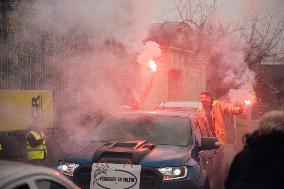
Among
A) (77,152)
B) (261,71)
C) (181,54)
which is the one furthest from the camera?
(261,71)

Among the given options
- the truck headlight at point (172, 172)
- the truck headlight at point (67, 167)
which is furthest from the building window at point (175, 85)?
the truck headlight at point (172, 172)

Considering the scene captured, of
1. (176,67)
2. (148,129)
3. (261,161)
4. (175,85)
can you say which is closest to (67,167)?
(148,129)

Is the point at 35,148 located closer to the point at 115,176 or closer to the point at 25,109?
the point at 25,109

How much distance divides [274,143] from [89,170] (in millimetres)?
3412

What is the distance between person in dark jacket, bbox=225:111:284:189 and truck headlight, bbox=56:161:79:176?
331cm

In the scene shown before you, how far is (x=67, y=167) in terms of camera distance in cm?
685

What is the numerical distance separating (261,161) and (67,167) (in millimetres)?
3766

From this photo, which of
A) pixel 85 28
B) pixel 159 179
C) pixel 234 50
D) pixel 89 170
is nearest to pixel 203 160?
pixel 159 179

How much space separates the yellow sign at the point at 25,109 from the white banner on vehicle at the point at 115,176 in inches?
190

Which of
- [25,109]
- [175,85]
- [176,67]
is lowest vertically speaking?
[25,109]

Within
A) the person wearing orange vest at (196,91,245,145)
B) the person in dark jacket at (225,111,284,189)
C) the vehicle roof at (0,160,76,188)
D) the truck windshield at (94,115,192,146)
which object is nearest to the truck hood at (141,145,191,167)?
the truck windshield at (94,115,192,146)

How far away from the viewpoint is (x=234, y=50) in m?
27.7

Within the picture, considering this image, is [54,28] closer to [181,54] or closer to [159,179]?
[159,179]

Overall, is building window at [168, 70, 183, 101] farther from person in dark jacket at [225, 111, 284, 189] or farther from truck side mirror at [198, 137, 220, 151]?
person in dark jacket at [225, 111, 284, 189]
